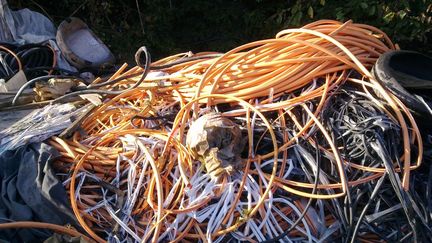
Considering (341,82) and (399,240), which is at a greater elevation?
(341,82)

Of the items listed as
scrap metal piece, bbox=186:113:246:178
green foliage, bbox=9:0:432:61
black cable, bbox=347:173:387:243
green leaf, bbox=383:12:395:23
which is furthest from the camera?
green foliage, bbox=9:0:432:61

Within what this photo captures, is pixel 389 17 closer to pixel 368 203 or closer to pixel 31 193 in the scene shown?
pixel 368 203

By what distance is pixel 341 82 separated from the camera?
2.17 metres

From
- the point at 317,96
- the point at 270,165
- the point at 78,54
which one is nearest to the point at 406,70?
the point at 317,96

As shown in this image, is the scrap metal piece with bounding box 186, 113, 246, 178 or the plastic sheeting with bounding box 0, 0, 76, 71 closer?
the scrap metal piece with bounding box 186, 113, 246, 178

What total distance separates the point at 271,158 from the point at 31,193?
0.95 meters

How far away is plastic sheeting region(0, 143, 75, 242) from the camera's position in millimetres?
1966

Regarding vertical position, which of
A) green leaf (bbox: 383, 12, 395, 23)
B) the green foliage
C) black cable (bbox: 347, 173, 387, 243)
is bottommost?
the green foliage

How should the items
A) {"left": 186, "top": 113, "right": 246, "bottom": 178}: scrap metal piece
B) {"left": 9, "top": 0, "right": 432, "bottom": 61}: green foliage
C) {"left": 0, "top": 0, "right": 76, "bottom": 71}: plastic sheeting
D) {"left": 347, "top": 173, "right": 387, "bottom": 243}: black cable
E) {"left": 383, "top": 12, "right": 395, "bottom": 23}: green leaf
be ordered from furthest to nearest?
{"left": 9, "top": 0, "right": 432, "bottom": 61}: green foliage, {"left": 0, "top": 0, "right": 76, "bottom": 71}: plastic sheeting, {"left": 383, "top": 12, "right": 395, "bottom": 23}: green leaf, {"left": 186, "top": 113, "right": 246, "bottom": 178}: scrap metal piece, {"left": 347, "top": 173, "right": 387, "bottom": 243}: black cable

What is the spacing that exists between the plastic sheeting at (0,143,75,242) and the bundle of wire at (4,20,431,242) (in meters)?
0.07

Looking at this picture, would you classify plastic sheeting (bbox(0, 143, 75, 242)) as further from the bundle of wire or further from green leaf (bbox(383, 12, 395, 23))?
green leaf (bbox(383, 12, 395, 23))

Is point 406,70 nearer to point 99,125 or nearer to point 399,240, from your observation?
point 399,240

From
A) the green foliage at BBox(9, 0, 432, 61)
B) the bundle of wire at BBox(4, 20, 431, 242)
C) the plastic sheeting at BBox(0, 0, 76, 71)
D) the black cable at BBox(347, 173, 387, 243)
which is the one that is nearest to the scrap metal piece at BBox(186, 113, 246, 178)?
the bundle of wire at BBox(4, 20, 431, 242)

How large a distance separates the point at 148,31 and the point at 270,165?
3622mm
